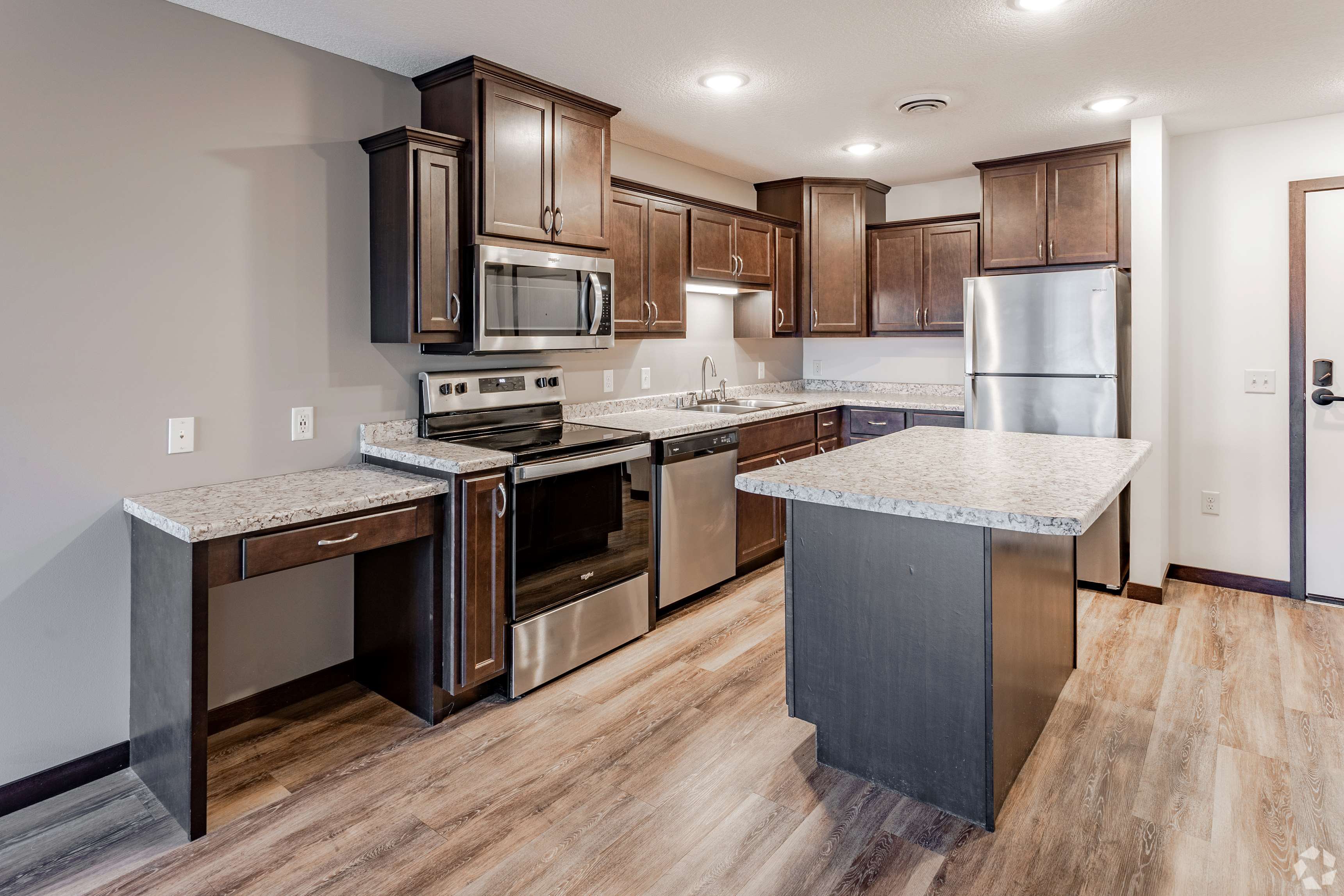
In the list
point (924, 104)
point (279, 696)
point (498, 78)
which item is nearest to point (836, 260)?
point (924, 104)

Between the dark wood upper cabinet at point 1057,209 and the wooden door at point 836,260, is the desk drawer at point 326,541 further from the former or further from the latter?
the dark wood upper cabinet at point 1057,209

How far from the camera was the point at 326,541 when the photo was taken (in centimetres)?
221

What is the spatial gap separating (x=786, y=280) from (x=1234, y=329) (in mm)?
2441

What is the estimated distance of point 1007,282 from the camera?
404 centimetres

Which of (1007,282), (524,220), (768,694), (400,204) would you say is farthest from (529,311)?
(1007,282)

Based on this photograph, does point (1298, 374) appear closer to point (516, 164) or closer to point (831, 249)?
point (831, 249)

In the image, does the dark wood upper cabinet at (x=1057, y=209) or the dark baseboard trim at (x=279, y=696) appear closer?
the dark baseboard trim at (x=279, y=696)

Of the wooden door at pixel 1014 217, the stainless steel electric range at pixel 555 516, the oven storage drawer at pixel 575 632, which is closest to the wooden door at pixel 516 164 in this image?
the stainless steel electric range at pixel 555 516

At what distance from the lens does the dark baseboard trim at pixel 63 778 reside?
2.13 m

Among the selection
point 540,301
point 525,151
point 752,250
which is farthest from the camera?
point 752,250

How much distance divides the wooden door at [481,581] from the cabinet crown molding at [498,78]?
1508 mm

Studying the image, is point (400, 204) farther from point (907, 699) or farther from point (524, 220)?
point (907, 699)

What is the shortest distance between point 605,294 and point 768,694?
182cm

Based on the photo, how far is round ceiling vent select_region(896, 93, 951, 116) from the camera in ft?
11.0
